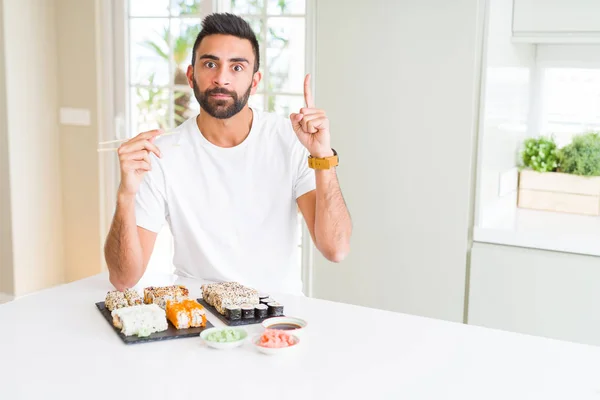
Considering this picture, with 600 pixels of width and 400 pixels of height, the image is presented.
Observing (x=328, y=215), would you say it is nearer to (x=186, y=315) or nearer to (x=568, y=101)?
(x=186, y=315)

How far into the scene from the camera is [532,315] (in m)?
2.95

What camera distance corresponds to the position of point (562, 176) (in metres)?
3.26

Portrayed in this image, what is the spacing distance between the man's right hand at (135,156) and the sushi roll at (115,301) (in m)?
0.37

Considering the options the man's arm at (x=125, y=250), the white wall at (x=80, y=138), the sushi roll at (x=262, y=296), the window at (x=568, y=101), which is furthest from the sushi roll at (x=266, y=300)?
the white wall at (x=80, y=138)

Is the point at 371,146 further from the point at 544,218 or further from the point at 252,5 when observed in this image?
the point at 252,5

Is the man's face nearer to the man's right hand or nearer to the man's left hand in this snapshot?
the man's left hand

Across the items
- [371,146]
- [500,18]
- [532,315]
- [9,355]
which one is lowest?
[532,315]

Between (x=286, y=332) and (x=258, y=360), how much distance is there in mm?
121

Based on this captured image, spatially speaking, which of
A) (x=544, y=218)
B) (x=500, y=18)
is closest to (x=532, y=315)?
(x=544, y=218)

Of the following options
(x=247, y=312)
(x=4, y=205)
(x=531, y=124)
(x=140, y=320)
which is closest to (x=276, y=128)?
(x=247, y=312)

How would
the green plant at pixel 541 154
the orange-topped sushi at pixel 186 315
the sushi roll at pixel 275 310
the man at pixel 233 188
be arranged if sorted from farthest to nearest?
the green plant at pixel 541 154, the man at pixel 233 188, the sushi roll at pixel 275 310, the orange-topped sushi at pixel 186 315

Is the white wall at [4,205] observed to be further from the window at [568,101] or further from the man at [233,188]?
the window at [568,101]

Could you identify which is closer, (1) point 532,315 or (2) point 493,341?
(2) point 493,341

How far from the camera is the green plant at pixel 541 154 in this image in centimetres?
334
